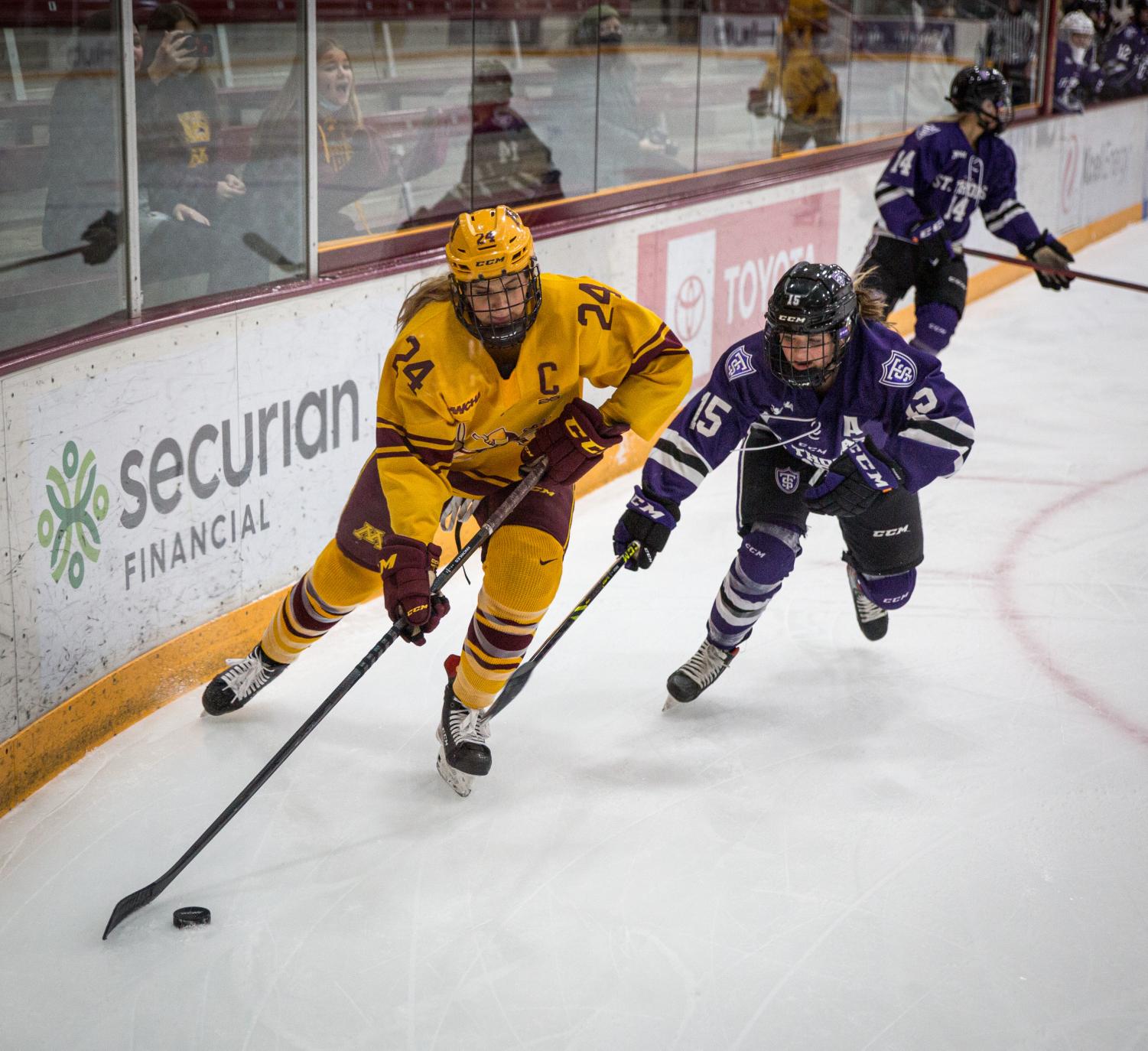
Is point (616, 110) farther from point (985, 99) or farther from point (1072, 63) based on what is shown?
point (1072, 63)

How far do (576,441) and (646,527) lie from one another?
278mm

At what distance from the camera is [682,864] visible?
7.83 feet

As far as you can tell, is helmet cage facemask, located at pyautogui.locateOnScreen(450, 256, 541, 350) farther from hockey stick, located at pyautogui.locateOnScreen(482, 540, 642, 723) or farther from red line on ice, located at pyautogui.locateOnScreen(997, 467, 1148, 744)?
red line on ice, located at pyautogui.locateOnScreen(997, 467, 1148, 744)

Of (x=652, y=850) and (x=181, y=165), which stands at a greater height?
(x=181, y=165)

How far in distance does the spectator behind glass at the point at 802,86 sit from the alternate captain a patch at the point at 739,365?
3.25 meters

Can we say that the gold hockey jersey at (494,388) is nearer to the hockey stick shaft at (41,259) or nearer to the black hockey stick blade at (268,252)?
the hockey stick shaft at (41,259)

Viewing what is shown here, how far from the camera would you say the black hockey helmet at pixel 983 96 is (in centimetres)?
436

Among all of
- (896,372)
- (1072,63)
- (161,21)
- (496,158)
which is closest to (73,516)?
(161,21)

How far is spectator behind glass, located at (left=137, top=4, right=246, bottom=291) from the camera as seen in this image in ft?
9.55

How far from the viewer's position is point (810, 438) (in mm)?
2680

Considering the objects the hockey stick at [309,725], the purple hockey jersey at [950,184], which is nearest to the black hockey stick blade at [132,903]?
the hockey stick at [309,725]

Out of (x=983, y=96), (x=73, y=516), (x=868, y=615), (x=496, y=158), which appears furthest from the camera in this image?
(x=983, y=96)

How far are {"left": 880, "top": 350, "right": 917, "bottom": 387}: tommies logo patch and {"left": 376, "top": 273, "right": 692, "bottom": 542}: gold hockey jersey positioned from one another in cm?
38

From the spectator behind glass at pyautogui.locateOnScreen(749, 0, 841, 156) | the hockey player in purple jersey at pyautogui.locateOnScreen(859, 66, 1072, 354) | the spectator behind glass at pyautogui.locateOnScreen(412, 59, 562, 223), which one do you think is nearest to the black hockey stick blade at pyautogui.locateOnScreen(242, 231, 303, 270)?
the spectator behind glass at pyautogui.locateOnScreen(412, 59, 562, 223)
